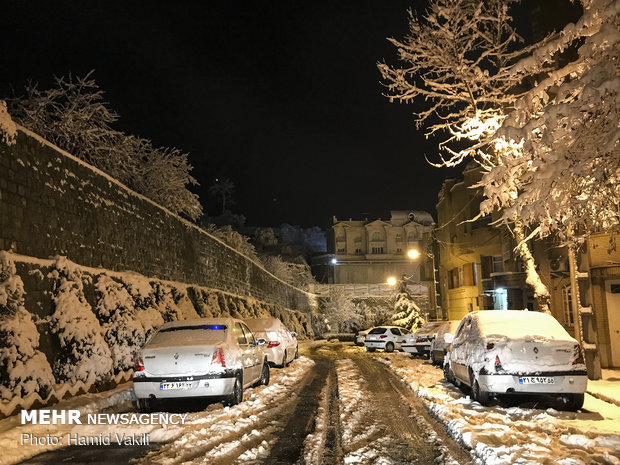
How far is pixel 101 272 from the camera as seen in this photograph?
12469mm

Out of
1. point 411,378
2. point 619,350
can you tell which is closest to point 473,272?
point 619,350

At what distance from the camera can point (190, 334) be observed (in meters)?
9.88

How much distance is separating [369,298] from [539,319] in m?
53.2

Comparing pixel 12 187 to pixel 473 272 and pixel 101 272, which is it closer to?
pixel 101 272

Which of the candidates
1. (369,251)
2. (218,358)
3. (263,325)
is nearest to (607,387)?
(218,358)

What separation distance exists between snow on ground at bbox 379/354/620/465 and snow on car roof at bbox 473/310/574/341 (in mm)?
1300

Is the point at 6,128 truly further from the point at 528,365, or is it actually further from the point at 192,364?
the point at 528,365

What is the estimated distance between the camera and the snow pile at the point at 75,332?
965 centimetres

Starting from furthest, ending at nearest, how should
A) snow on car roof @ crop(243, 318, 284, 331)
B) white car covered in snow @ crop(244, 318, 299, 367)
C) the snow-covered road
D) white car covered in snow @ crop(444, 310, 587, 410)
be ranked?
1. snow on car roof @ crop(243, 318, 284, 331)
2. white car covered in snow @ crop(244, 318, 299, 367)
3. white car covered in snow @ crop(444, 310, 587, 410)
4. the snow-covered road

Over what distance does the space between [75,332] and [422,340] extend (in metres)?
17.0

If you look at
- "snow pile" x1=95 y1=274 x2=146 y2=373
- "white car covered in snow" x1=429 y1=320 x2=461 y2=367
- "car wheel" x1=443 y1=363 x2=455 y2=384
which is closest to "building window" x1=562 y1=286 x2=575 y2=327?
"white car covered in snow" x1=429 y1=320 x2=461 y2=367

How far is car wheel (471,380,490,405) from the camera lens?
9.16 m

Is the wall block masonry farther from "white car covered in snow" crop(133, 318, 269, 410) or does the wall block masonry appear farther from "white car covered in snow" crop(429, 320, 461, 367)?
"white car covered in snow" crop(429, 320, 461, 367)

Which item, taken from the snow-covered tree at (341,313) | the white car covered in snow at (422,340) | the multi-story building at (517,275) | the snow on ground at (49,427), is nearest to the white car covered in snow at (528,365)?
the multi-story building at (517,275)
